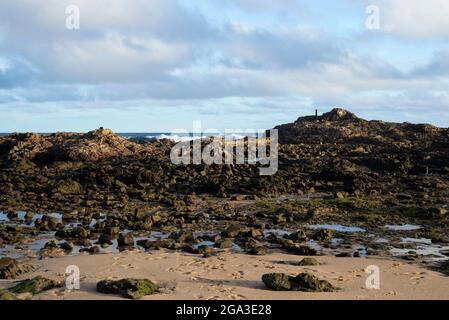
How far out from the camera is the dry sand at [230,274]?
1123cm

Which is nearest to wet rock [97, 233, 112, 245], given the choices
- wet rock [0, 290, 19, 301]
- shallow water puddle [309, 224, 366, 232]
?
wet rock [0, 290, 19, 301]

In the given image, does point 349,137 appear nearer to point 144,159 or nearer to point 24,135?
point 144,159

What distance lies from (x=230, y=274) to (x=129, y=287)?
2819mm

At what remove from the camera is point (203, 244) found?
16484 millimetres

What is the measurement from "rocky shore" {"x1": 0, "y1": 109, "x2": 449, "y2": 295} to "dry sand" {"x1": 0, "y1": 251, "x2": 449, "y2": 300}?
640 mm

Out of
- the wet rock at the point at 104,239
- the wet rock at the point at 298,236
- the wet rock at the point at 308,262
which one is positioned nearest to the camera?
the wet rock at the point at 308,262

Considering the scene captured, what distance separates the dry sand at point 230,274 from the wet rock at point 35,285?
35 centimetres

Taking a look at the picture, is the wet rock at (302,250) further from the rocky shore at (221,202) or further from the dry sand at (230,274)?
the dry sand at (230,274)

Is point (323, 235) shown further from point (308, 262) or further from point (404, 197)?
point (404, 197)

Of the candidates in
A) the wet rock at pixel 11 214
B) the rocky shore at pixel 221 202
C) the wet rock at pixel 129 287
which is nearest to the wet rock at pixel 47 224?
the rocky shore at pixel 221 202

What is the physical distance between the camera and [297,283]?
457 inches

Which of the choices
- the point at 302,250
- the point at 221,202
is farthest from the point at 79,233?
the point at 221,202

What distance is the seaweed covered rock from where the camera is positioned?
11.5 m
